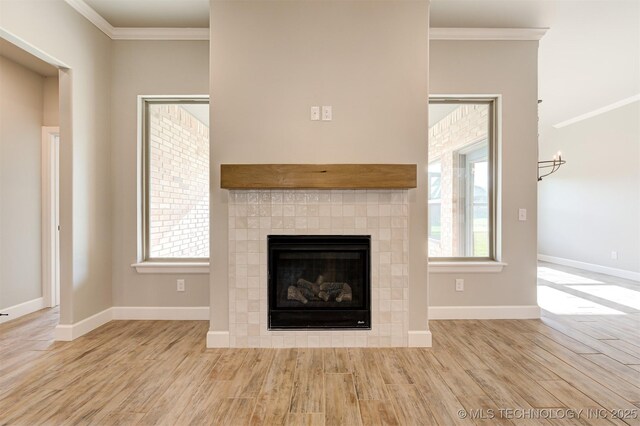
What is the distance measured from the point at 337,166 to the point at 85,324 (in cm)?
259

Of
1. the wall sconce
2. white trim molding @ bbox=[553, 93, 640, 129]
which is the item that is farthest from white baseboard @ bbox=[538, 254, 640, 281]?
white trim molding @ bbox=[553, 93, 640, 129]

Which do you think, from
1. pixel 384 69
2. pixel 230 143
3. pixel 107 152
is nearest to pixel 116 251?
pixel 107 152

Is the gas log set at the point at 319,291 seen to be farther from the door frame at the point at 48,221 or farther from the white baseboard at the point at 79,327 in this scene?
the door frame at the point at 48,221

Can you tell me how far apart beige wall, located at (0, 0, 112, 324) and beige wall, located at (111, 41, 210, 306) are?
9 cm

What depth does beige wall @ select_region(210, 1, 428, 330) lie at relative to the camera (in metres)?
2.66

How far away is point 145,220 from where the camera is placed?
3439 mm

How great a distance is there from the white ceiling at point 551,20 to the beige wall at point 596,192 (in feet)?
5.54

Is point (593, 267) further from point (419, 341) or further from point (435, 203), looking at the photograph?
point (419, 341)

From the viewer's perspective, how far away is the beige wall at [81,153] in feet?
9.07

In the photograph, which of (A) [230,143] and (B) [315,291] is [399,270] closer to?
(B) [315,291]

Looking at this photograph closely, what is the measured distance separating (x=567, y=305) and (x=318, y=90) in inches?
143

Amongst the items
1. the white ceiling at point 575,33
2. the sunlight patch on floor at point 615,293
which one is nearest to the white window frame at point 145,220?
the white ceiling at point 575,33

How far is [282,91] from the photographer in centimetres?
268

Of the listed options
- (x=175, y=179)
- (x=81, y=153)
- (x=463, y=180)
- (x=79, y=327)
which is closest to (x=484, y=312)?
(x=463, y=180)
